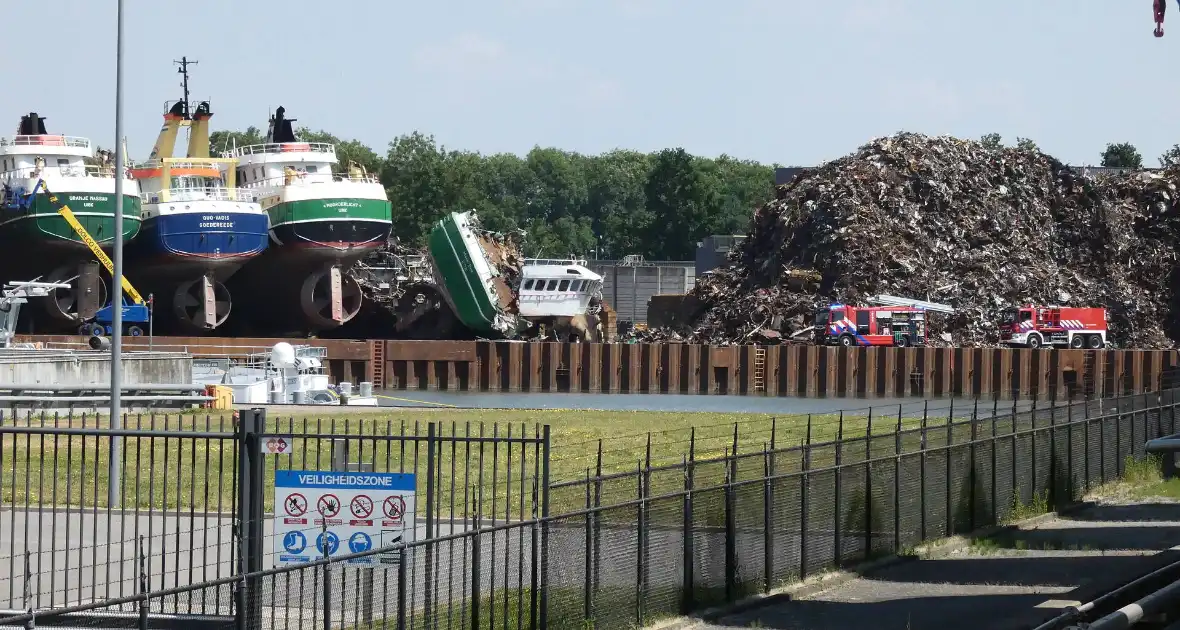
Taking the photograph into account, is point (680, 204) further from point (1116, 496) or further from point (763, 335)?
point (1116, 496)

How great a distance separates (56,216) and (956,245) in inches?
1605

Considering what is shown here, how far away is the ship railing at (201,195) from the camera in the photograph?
6950cm

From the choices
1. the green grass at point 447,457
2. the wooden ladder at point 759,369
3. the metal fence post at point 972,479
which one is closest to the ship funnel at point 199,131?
the wooden ladder at point 759,369

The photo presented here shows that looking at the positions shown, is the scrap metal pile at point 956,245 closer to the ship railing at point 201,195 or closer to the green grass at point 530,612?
the ship railing at point 201,195

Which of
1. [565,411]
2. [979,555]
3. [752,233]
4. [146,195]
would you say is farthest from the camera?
[752,233]

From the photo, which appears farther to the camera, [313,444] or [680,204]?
[680,204]

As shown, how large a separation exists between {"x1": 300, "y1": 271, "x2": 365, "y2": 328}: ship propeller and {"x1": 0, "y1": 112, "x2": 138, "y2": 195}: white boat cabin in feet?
30.3

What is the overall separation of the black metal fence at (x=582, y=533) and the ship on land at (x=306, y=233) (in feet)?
151

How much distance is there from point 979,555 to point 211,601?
10278 millimetres

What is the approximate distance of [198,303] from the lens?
231 feet

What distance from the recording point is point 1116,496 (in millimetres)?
25172

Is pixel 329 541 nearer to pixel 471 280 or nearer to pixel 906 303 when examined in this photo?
pixel 906 303

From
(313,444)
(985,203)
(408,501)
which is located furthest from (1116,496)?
(985,203)

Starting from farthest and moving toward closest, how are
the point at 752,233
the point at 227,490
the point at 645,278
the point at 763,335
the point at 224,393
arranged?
the point at 645,278
the point at 752,233
the point at 763,335
the point at 224,393
the point at 227,490
